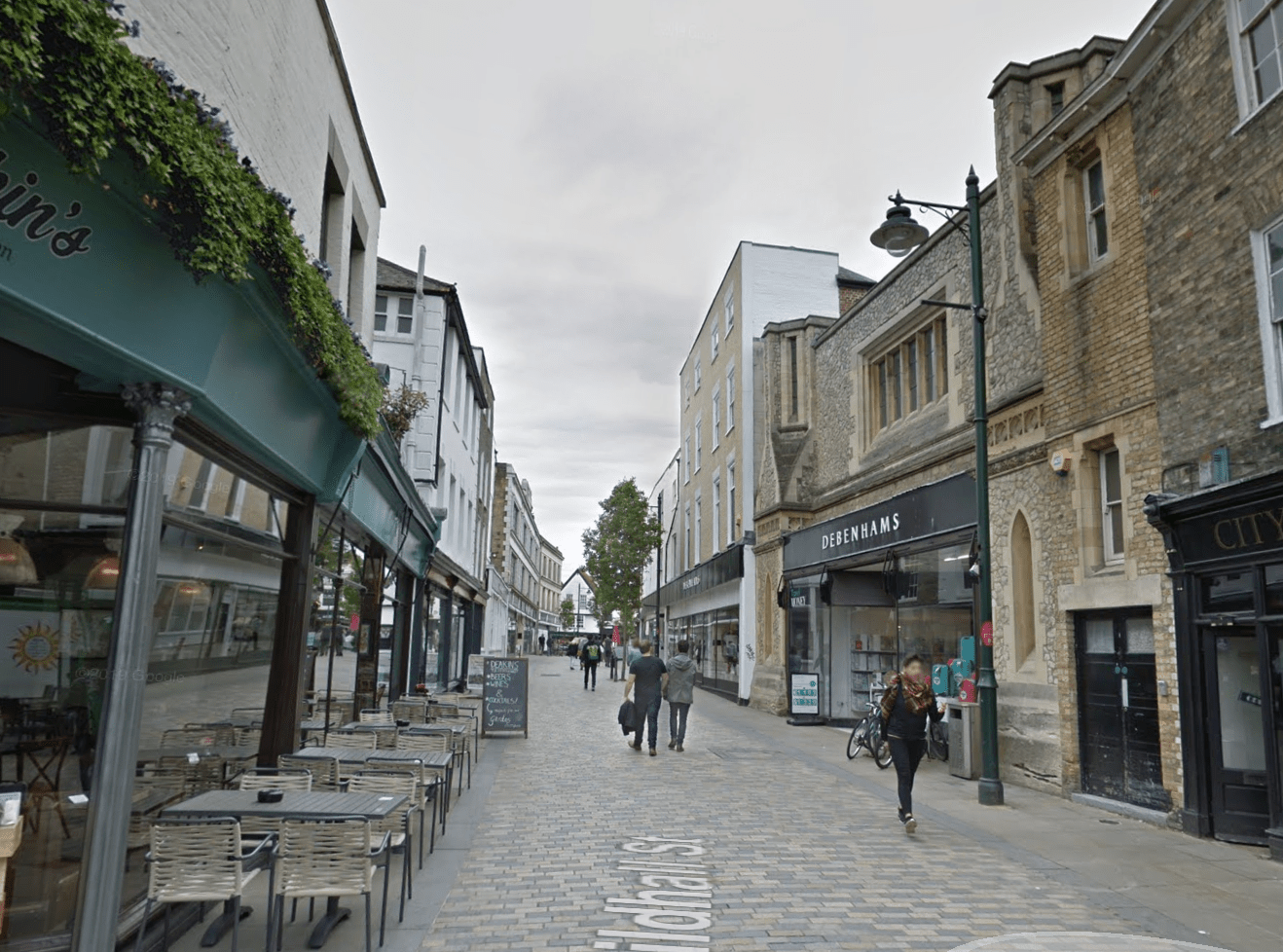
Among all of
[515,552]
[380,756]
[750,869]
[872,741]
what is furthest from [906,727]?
[515,552]

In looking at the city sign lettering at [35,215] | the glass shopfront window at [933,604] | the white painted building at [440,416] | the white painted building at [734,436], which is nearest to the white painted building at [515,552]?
the white painted building at [734,436]

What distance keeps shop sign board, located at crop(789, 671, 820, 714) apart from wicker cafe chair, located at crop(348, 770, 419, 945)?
1330cm

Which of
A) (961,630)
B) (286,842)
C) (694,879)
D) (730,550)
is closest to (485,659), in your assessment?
(961,630)

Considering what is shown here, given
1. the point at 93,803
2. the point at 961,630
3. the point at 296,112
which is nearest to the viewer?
the point at 93,803

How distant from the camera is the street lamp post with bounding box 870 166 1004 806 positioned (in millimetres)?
10430

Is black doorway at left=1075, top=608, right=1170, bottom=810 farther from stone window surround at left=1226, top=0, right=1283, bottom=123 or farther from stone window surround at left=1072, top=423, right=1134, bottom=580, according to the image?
stone window surround at left=1226, top=0, right=1283, bottom=123

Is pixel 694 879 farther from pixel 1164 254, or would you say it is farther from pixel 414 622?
pixel 414 622

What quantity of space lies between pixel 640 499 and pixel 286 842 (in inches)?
1783

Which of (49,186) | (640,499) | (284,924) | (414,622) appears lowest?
(284,924)

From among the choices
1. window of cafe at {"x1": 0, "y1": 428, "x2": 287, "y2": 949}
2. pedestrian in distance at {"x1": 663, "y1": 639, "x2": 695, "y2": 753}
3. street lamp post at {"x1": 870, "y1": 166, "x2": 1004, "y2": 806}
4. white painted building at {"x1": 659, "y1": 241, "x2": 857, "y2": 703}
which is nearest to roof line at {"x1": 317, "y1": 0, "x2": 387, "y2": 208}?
window of cafe at {"x1": 0, "y1": 428, "x2": 287, "y2": 949}

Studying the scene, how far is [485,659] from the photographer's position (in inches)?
614

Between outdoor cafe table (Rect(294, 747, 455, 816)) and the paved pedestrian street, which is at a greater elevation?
outdoor cafe table (Rect(294, 747, 455, 816))

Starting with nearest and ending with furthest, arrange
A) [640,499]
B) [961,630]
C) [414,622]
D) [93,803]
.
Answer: [93,803] → [961,630] → [414,622] → [640,499]

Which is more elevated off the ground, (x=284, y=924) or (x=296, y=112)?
(x=296, y=112)
